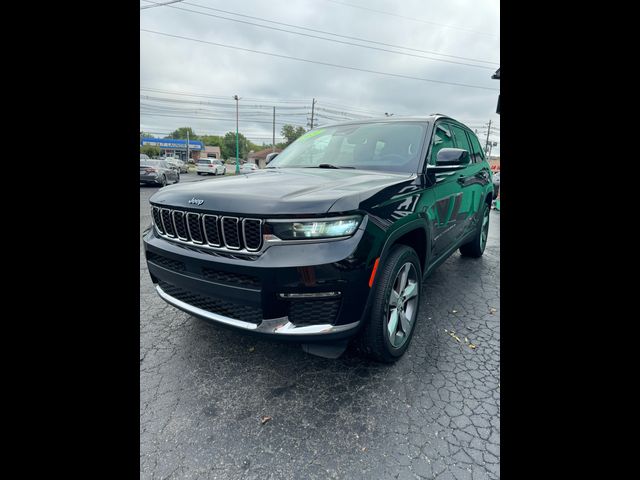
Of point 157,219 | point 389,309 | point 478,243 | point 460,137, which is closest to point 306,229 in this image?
point 389,309

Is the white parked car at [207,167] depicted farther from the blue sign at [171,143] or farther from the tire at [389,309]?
the blue sign at [171,143]

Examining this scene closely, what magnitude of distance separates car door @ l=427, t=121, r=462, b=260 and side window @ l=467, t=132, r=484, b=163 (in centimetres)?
107

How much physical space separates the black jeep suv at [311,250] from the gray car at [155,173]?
15.5m

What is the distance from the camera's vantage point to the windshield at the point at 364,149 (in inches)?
111

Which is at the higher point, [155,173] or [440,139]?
[440,139]

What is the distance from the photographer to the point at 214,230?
1921 mm

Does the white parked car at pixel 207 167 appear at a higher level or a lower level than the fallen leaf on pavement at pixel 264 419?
higher

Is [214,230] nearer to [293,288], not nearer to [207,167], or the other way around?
[293,288]

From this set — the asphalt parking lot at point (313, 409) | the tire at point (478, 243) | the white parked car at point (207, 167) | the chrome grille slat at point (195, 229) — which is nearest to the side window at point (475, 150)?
the tire at point (478, 243)

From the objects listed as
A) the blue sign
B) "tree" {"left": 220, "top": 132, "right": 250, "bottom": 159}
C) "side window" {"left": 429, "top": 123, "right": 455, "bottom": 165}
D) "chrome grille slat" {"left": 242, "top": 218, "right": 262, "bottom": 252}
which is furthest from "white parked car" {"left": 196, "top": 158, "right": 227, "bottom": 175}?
"tree" {"left": 220, "top": 132, "right": 250, "bottom": 159}

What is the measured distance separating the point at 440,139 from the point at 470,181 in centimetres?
103
